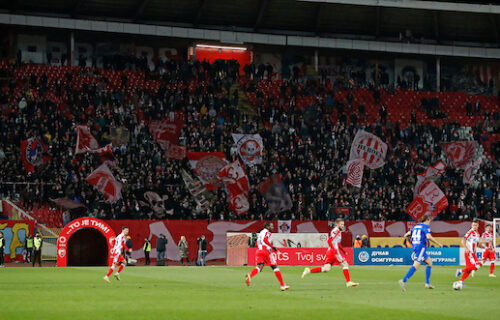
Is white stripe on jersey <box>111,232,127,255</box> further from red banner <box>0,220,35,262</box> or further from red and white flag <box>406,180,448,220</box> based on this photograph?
red and white flag <box>406,180,448,220</box>

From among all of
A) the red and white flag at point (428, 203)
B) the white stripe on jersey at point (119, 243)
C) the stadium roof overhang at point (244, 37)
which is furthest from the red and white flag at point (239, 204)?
the white stripe on jersey at point (119, 243)

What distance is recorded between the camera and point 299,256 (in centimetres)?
4588

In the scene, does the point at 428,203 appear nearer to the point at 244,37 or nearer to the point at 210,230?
the point at 210,230

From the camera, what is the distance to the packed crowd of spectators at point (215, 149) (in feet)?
158

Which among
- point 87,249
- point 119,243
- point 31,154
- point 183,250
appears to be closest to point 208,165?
point 183,250

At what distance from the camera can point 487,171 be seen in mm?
57156

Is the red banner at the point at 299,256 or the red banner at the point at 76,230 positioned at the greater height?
the red banner at the point at 76,230

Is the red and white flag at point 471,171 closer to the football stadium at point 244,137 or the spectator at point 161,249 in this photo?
the football stadium at point 244,137

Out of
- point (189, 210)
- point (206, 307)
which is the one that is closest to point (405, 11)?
point (189, 210)

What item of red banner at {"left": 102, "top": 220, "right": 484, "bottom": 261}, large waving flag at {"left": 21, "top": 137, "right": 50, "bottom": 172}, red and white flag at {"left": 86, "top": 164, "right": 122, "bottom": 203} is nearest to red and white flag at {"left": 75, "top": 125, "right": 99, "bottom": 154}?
large waving flag at {"left": 21, "top": 137, "right": 50, "bottom": 172}

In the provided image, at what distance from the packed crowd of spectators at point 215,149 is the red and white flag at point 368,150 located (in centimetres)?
69

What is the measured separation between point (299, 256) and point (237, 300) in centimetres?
2633

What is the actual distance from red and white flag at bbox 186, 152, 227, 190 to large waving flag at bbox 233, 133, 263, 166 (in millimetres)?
1415

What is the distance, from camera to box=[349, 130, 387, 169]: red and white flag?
54594 millimetres
